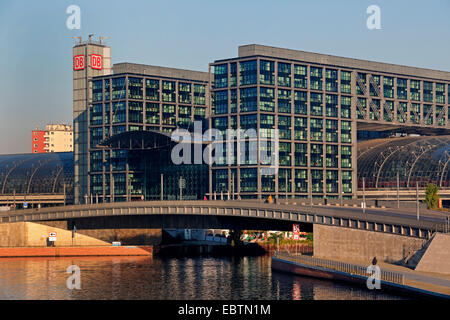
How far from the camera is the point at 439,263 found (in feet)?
330

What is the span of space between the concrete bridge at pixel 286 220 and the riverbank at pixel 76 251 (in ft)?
16.1

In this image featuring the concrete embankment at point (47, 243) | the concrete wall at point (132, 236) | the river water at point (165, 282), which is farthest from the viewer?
the concrete wall at point (132, 236)

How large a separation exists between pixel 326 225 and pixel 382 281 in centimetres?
3007

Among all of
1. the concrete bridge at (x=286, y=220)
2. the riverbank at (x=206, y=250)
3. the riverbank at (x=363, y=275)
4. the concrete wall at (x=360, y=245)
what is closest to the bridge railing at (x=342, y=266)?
the riverbank at (x=363, y=275)

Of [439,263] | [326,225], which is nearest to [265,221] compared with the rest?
[326,225]

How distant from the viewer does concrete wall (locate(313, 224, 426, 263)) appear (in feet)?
363

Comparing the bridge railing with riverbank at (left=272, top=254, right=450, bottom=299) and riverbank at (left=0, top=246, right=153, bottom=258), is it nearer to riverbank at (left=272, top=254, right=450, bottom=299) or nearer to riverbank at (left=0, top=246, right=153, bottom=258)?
riverbank at (left=272, top=254, right=450, bottom=299)

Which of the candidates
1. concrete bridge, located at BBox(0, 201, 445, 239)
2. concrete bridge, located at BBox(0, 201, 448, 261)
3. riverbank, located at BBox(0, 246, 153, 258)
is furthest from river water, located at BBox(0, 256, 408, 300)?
riverbank, located at BBox(0, 246, 153, 258)

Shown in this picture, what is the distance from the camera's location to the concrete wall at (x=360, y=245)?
111m

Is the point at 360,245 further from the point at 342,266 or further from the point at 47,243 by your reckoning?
the point at 47,243

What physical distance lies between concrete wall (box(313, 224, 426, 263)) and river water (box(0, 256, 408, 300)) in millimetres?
8540

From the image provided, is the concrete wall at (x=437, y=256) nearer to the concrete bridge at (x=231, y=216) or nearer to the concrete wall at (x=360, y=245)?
the concrete bridge at (x=231, y=216)

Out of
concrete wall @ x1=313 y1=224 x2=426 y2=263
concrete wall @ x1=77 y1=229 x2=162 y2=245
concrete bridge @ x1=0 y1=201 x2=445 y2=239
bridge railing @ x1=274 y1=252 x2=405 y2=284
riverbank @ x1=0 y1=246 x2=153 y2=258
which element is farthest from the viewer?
concrete wall @ x1=77 y1=229 x2=162 y2=245

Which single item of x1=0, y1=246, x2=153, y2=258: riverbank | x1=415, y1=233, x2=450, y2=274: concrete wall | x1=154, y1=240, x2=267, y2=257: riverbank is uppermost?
x1=415, y1=233, x2=450, y2=274: concrete wall
